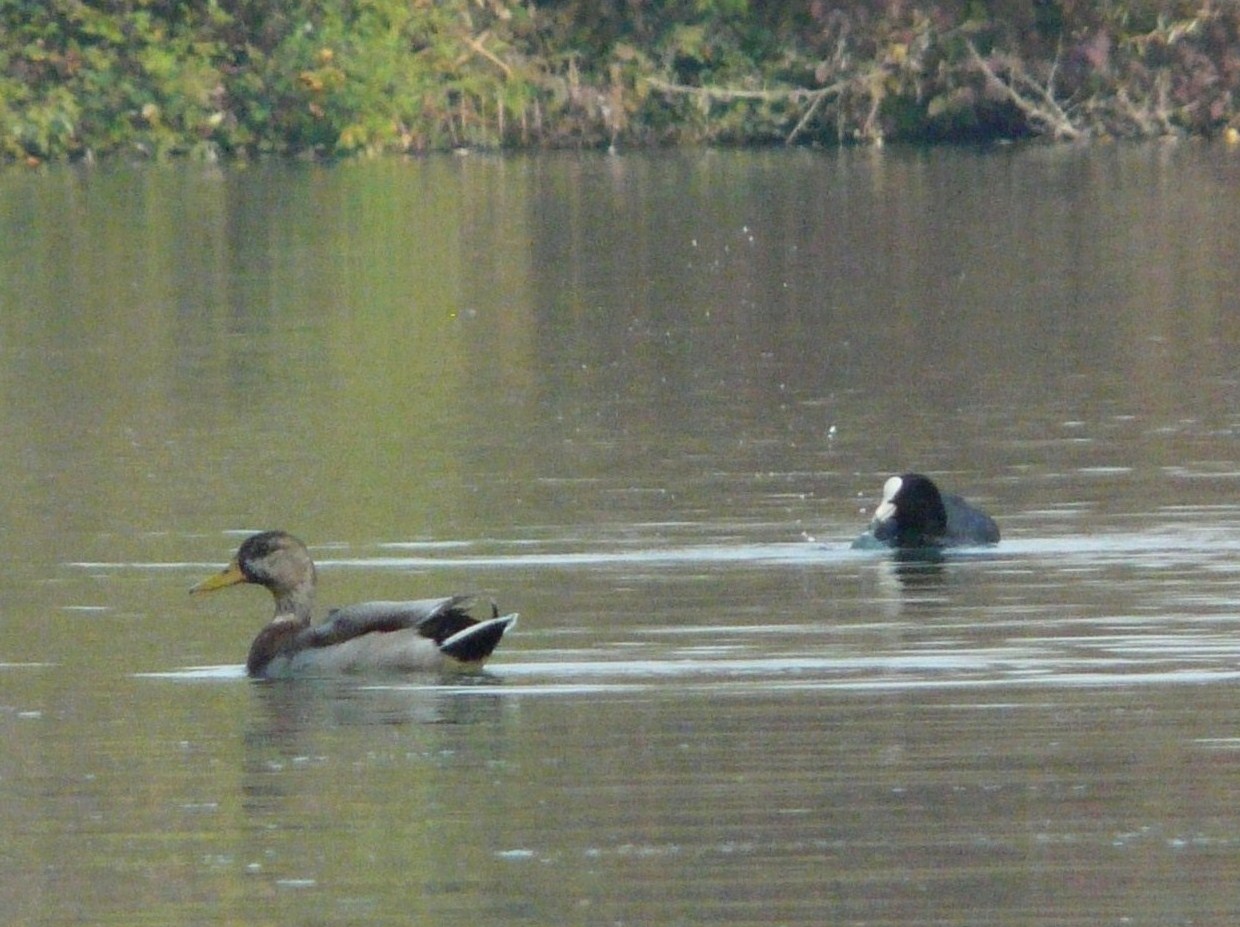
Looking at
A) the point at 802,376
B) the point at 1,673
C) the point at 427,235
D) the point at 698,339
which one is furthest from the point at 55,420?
the point at 427,235

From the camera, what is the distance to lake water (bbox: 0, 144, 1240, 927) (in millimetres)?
8352

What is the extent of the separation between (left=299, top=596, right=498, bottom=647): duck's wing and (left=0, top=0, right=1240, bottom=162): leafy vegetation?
145ft

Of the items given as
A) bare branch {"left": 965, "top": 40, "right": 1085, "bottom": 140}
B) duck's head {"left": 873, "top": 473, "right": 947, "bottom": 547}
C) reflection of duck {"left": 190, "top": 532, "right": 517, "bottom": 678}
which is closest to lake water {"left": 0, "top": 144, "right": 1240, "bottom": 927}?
reflection of duck {"left": 190, "top": 532, "right": 517, "bottom": 678}

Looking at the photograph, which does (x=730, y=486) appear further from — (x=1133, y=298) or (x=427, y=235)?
(x=427, y=235)

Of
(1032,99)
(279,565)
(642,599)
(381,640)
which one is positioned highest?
(279,565)

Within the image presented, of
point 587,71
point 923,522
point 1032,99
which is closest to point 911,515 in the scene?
point 923,522

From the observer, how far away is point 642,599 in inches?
494

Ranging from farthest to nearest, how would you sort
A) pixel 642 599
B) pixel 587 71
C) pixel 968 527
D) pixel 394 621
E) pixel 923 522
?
1. pixel 587 71
2. pixel 923 522
3. pixel 968 527
4. pixel 642 599
5. pixel 394 621

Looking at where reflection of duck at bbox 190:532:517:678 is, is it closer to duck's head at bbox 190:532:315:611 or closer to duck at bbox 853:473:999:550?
duck's head at bbox 190:532:315:611

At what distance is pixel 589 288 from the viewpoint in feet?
98.7

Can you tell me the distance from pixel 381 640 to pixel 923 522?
3.31m

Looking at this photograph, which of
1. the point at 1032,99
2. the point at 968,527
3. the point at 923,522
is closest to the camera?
the point at 968,527

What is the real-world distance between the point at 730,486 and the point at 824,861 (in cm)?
773

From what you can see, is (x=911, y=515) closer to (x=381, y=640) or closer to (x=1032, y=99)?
(x=381, y=640)
